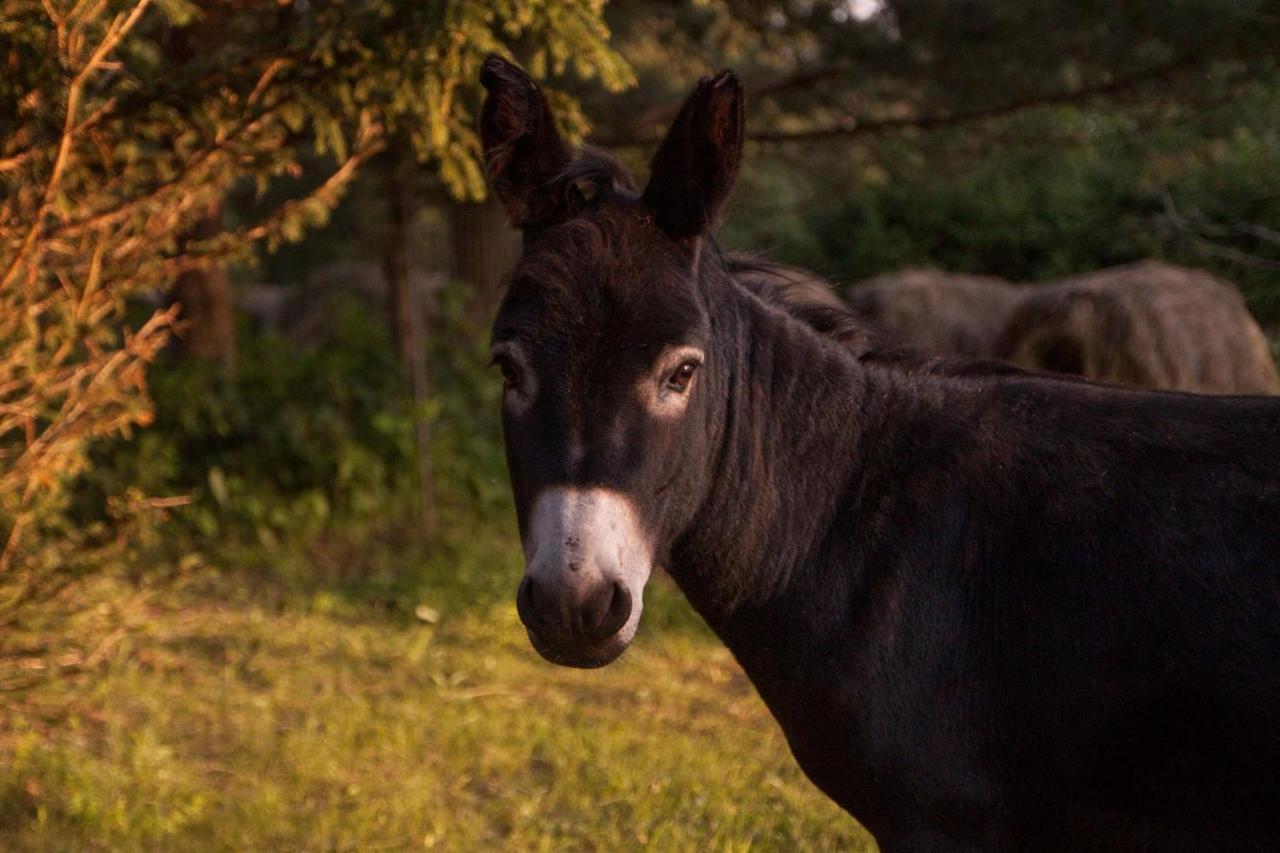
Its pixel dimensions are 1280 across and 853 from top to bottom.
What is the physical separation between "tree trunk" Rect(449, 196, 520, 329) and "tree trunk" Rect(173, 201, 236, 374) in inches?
91.1

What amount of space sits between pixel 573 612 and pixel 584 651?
14 centimetres

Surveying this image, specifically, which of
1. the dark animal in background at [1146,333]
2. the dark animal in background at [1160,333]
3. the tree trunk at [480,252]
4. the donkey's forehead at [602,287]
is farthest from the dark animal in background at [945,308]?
the donkey's forehead at [602,287]

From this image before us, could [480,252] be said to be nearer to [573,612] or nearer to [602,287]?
[602,287]

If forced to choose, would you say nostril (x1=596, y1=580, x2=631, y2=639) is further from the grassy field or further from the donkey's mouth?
the grassy field

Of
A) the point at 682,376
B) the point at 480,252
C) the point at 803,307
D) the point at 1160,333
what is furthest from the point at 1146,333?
the point at 480,252

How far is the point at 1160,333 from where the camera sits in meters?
6.39

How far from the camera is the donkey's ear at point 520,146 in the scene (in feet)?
8.77

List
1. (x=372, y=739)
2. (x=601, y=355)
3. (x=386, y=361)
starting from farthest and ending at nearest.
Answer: (x=386, y=361)
(x=372, y=739)
(x=601, y=355)

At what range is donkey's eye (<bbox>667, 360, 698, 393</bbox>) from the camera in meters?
2.46

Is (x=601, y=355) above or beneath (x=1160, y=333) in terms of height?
above

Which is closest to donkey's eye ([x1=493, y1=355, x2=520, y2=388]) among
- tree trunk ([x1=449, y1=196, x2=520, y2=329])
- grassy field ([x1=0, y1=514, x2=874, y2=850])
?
grassy field ([x1=0, y1=514, x2=874, y2=850])

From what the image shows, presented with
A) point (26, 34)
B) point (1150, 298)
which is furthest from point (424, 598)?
point (1150, 298)

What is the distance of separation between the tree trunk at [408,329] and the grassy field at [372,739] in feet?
4.72

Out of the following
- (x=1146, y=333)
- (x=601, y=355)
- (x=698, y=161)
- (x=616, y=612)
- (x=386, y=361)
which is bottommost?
(x=386, y=361)
